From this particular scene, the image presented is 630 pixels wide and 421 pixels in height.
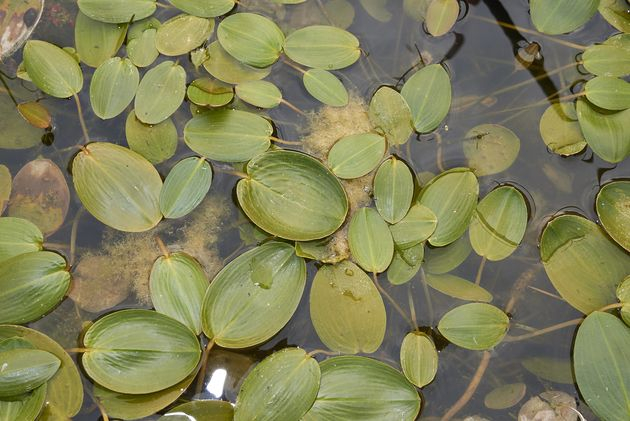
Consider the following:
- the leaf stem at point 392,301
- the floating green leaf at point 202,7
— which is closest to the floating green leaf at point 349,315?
the leaf stem at point 392,301

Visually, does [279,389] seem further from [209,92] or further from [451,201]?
[209,92]

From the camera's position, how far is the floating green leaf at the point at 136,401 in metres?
1.69

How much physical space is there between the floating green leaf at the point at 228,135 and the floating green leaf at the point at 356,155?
0.23 m

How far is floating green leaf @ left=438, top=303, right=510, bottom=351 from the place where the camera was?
1738 millimetres

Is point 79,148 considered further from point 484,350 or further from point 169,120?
point 484,350

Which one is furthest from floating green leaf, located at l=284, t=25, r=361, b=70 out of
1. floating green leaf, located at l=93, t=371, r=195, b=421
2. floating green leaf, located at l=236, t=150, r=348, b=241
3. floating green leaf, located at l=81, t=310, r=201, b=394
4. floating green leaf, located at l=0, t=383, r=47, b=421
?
floating green leaf, located at l=0, t=383, r=47, b=421

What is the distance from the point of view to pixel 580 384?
1701 millimetres

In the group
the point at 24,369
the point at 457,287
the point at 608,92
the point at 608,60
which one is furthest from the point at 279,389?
the point at 608,60

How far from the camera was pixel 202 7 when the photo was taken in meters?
2.01

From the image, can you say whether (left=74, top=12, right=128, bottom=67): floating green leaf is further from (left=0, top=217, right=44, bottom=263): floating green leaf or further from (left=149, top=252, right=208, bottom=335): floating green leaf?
(left=149, top=252, right=208, bottom=335): floating green leaf

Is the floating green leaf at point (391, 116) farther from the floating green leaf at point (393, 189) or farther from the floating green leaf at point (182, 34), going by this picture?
the floating green leaf at point (182, 34)

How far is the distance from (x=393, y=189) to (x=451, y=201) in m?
0.19

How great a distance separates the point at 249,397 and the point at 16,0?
1611 millimetres

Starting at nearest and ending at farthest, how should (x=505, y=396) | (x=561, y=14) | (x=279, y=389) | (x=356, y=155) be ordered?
(x=279, y=389)
(x=505, y=396)
(x=356, y=155)
(x=561, y=14)
